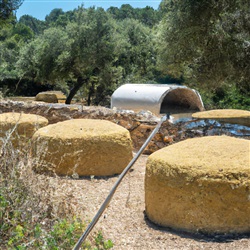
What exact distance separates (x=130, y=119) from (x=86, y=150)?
2.65 meters

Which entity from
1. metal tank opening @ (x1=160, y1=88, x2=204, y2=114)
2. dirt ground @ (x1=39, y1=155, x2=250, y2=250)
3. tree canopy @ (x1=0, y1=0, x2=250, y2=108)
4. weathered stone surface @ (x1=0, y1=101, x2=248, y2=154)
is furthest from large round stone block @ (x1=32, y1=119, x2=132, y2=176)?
metal tank opening @ (x1=160, y1=88, x2=204, y2=114)

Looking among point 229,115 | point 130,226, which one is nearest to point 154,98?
point 229,115

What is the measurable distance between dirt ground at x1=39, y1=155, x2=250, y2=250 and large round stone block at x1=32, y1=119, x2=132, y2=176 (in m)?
0.61

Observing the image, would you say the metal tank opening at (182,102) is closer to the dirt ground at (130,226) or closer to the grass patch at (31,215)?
the dirt ground at (130,226)

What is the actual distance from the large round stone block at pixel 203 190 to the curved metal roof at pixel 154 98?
33.3 feet

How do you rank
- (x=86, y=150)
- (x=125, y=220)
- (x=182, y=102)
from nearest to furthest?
1. (x=125, y=220)
2. (x=86, y=150)
3. (x=182, y=102)

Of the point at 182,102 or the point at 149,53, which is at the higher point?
the point at 149,53

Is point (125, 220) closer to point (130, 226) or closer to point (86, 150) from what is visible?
point (130, 226)

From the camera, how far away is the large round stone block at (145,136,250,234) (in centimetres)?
385

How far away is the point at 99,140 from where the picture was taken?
632cm

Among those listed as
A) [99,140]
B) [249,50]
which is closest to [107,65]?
[249,50]

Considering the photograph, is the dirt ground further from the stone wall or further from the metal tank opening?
the metal tank opening

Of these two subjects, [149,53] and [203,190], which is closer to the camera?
[203,190]

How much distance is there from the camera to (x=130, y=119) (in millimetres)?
8773
